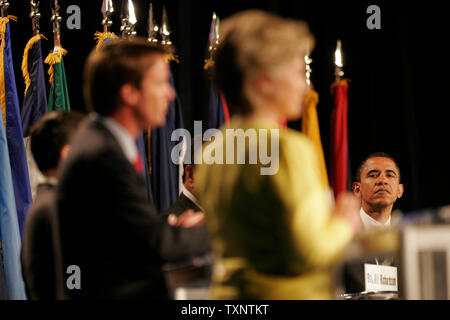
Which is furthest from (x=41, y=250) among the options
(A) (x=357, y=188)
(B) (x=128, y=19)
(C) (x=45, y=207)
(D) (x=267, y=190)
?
(A) (x=357, y=188)

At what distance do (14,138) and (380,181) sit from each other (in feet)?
6.03

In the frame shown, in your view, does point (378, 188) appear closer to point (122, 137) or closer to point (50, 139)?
point (50, 139)

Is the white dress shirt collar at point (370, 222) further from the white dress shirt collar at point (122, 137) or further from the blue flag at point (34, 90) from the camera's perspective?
the white dress shirt collar at point (122, 137)

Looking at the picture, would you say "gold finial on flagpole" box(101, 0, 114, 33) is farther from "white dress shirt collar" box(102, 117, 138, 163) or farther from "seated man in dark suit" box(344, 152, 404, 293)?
"white dress shirt collar" box(102, 117, 138, 163)

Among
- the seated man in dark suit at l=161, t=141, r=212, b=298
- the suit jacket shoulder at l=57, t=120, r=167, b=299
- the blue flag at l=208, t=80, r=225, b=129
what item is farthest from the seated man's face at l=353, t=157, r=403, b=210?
the suit jacket shoulder at l=57, t=120, r=167, b=299

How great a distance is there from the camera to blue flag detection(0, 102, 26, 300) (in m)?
3.03

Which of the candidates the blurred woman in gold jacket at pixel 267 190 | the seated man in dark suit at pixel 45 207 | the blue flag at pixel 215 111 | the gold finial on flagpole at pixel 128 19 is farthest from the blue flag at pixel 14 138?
the blurred woman in gold jacket at pixel 267 190

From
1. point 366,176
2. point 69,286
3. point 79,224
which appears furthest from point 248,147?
point 366,176

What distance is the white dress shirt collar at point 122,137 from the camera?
1348 millimetres

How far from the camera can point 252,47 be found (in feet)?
4.15

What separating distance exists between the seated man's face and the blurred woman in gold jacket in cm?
213

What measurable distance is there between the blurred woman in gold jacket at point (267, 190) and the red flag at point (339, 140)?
2398mm
